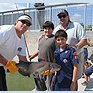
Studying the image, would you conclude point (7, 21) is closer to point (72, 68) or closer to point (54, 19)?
point (54, 19)

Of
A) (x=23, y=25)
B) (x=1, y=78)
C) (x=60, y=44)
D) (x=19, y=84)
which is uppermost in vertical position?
(x=23, y=25)

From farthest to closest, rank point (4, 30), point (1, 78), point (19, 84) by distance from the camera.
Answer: point (19, 84), point (1, 78), point (4, 30)

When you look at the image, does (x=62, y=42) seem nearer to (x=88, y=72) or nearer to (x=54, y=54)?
(x=54, y=54)

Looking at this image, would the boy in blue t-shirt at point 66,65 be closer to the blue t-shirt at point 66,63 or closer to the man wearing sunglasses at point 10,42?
the blue t-shirt at point 66,63

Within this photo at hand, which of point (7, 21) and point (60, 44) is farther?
point (7, 21)

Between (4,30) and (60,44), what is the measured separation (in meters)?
0.75

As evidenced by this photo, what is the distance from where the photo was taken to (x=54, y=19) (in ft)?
33.0

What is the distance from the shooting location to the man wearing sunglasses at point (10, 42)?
3777 millimetres

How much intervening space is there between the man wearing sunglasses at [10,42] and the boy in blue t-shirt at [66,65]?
0.50m

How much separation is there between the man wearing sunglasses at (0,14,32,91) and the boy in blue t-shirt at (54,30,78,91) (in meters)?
0.50

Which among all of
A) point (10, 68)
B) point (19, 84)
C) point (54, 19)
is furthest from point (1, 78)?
point (54, 19)

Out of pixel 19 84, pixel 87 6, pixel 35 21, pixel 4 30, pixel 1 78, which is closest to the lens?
pixel 4 30

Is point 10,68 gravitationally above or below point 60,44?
below

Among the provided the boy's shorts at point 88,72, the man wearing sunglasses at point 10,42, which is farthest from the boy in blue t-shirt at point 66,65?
the boy's shorts at point 88,72
